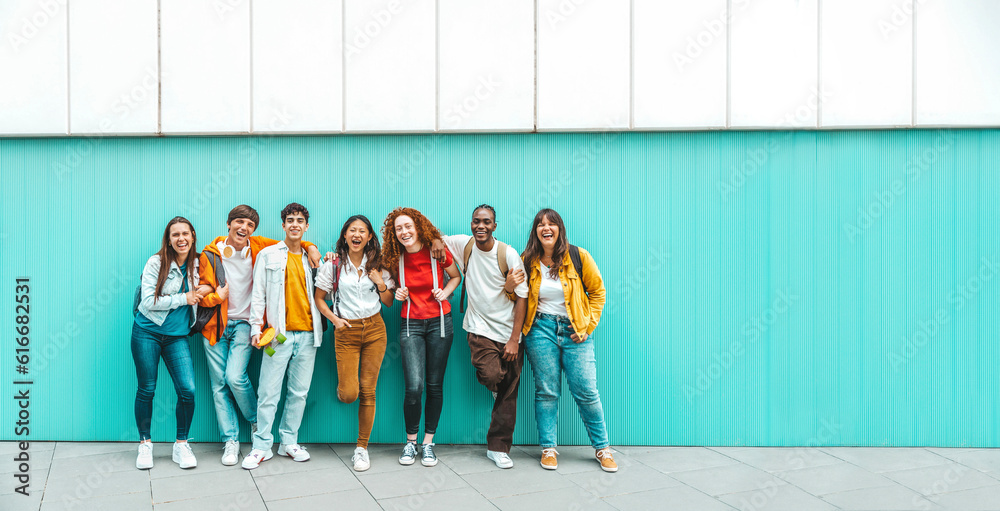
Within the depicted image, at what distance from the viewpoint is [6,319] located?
17.8 feet

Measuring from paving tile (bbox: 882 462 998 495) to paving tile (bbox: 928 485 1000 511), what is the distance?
0.06 meters

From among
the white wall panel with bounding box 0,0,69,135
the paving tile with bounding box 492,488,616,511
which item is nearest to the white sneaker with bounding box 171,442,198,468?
the paving tile with bounding box 492,488,616,511


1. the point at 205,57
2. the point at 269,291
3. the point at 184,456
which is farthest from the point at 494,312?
the point at 205,57

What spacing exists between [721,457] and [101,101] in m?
5.98

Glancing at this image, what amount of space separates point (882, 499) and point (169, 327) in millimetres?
5235

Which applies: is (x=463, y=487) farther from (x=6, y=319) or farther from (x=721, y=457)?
(x=6, y=319)

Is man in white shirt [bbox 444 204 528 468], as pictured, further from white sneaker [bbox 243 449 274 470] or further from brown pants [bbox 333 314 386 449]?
white sneaker [bbox 243 449 274 470]

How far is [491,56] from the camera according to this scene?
5.28m

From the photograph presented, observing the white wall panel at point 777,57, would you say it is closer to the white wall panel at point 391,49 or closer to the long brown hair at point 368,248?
the white wall panel at point 391,49

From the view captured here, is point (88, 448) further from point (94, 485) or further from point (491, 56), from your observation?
point (491, 56)

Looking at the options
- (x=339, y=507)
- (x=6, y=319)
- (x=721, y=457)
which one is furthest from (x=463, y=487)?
(x=6, y=319)

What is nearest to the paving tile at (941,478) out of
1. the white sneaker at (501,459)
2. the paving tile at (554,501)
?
the paving tile at (554,501)

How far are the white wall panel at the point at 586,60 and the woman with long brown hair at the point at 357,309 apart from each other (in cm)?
191

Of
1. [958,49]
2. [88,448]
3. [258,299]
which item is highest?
[958,49]
